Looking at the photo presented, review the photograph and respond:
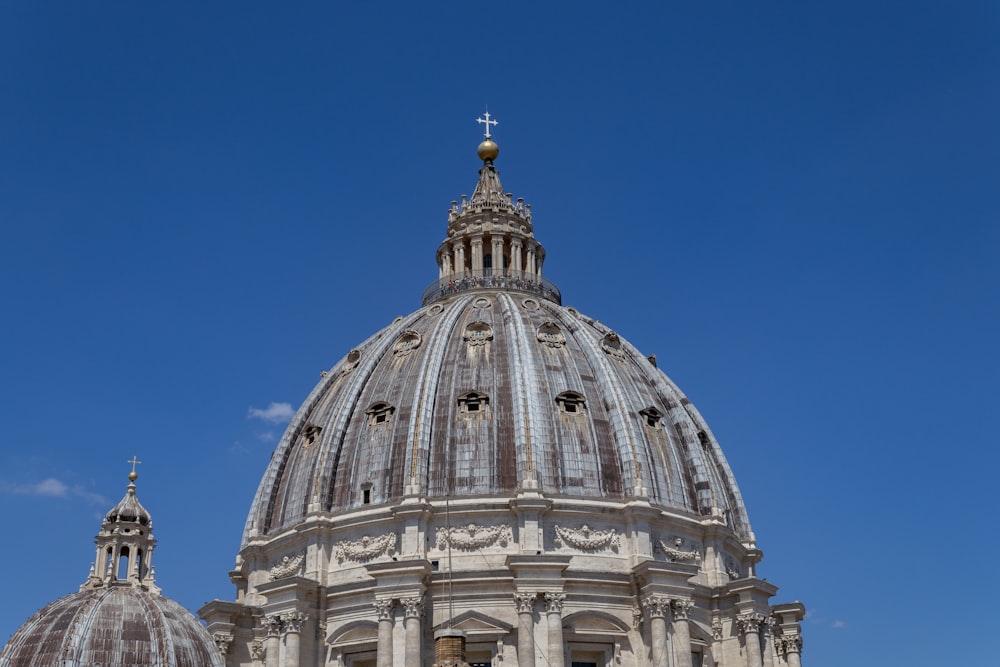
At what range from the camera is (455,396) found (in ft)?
198

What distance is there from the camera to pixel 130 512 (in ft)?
192

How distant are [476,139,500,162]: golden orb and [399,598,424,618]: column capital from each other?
1256 inches

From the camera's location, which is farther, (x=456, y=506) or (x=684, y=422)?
(x=684, y=422)

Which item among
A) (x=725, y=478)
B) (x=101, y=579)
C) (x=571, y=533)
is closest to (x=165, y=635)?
(x=101, y=579)

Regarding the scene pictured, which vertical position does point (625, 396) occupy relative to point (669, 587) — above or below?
above

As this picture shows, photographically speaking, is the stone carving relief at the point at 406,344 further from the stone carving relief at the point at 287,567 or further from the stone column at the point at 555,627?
the stone column at the point at 555,627

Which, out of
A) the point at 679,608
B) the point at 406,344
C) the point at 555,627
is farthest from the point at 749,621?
the point at 406,344

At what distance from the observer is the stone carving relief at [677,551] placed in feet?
187

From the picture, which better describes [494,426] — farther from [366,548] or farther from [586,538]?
[366,548]

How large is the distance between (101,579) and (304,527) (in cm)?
876

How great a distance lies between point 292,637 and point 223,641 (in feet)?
14.7

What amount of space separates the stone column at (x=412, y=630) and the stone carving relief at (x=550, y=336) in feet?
53.7

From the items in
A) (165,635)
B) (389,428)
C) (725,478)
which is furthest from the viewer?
(725,478)

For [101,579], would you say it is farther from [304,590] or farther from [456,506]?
[456,506]
